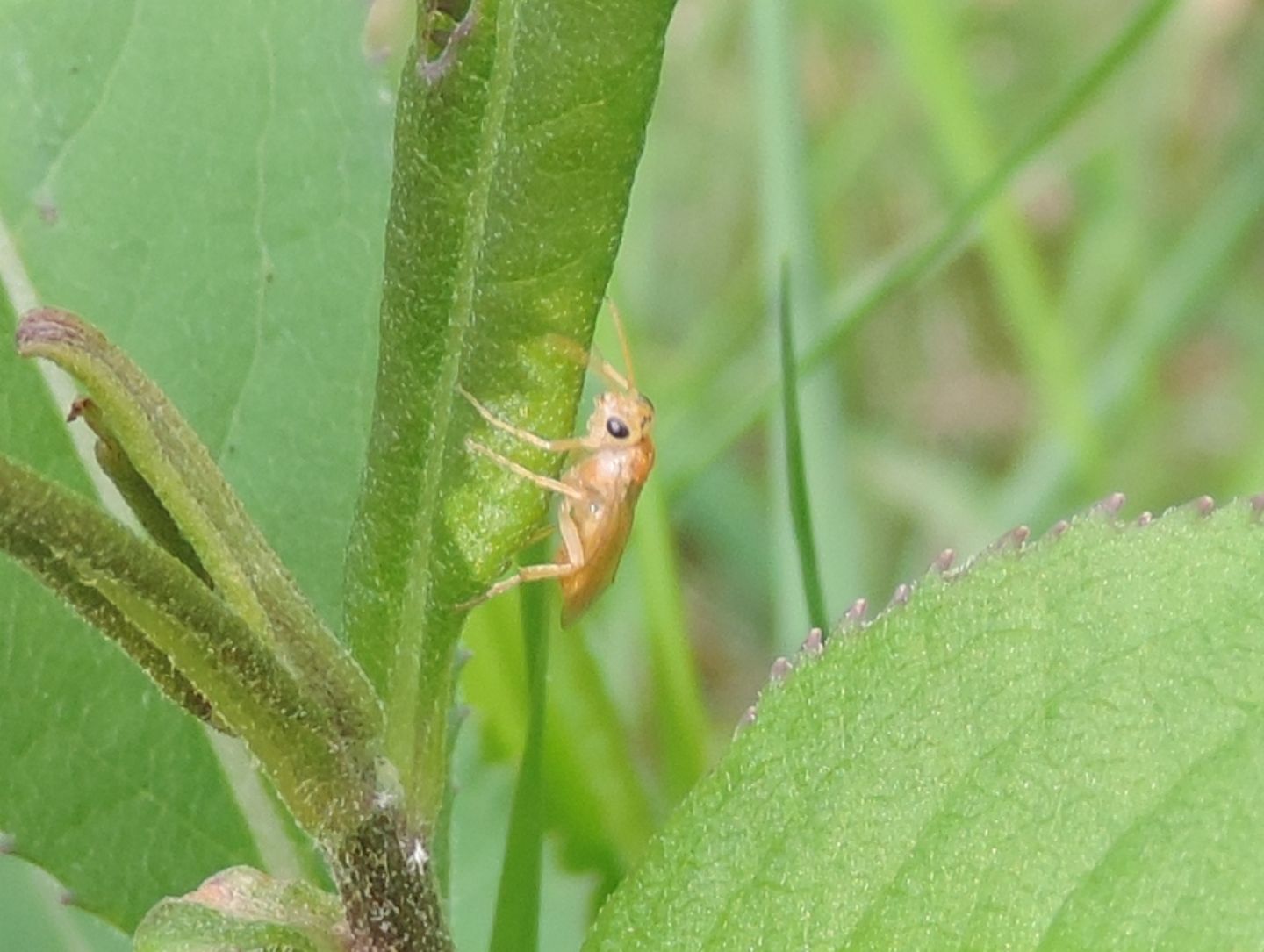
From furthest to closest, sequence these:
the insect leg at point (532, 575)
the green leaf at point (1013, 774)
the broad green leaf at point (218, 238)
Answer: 1. the insect leg at point (532, 575)
2. the broad green leaf at point (218, 238)
3. the green leaf at point (1013, 774)

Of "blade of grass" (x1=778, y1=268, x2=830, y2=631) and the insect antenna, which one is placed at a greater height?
the insect antenna

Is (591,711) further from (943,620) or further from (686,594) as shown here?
(686,594)

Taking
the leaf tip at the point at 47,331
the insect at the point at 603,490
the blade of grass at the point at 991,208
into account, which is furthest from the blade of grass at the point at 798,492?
the blade of grass at the point at 991,208

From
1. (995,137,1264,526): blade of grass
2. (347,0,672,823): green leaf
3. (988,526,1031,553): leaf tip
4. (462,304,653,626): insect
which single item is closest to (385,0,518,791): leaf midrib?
(347,0,672,823): green leaf

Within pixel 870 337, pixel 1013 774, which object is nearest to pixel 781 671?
pixel 1013 774

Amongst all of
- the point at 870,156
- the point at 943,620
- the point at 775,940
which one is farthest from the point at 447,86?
the point at 870,156

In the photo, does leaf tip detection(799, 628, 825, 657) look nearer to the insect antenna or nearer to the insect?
the insect

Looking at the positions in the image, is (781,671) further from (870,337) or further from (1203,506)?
(870,337)

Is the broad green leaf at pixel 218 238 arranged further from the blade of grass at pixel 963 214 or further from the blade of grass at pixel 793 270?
the blade of grass at pixel 793 270
